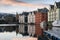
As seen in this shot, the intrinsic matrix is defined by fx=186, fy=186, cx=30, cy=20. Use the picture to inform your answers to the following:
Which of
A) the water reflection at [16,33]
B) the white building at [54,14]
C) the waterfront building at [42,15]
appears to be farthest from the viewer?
the white building at [54,14]

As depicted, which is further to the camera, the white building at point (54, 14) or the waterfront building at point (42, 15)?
the white building at point (54, 14)

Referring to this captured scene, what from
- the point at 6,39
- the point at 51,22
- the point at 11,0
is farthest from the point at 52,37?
the point at 11,0

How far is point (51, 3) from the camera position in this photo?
441 centimetres

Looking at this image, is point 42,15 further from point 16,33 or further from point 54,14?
point 16,33

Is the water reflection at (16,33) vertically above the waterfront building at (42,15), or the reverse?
the waterfront building at (42,15)

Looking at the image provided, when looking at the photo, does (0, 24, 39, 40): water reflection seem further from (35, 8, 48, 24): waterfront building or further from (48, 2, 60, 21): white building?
(48, 2, 60, 21): white building

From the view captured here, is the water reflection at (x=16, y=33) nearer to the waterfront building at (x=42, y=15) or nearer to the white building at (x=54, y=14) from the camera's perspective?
the waterfront building at (x=42, y=15)

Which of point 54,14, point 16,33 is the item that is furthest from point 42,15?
point 16,33

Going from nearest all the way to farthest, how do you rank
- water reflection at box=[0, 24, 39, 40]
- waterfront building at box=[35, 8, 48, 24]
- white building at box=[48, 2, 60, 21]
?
water reflection at box=[0, 24, 39, 40]
waterfront building at box=[35, 8, 48, 24]
white building at box=[48, 2, 60, 21]

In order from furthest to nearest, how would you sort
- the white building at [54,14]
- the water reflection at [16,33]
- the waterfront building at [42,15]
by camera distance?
1. the white building at [54,14]
2. the waterfront building at [42,15]
3. the water reflection at [16,33]

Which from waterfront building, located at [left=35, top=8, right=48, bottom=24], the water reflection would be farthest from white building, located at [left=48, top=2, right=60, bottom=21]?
the water reflection

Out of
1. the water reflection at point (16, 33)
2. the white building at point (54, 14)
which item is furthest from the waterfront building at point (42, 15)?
the water reflection at point (16, 33)

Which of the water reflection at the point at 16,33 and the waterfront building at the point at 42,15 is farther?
the waterfront building at the point at 42,15

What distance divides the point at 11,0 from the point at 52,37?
1.73 metres
